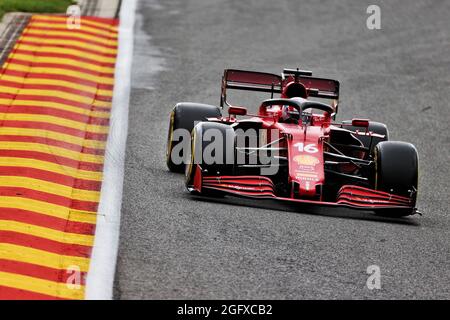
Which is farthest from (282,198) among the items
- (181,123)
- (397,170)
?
(181,123)

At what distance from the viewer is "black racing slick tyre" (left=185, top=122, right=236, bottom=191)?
9.70m

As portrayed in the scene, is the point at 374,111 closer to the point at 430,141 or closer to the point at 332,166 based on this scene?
the point at 430,141

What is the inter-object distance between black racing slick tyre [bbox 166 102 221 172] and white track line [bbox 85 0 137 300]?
50 cm

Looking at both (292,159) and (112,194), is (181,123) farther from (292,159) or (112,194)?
(112,194)

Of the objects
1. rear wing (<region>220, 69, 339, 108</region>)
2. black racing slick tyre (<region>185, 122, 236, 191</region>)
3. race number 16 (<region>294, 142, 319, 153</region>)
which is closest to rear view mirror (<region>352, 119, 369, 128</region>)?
race number 16 (<region>294, 142, 319, 153</region>)

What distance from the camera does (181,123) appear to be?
11047 mm

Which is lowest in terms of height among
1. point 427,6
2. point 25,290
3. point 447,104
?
point 25,290

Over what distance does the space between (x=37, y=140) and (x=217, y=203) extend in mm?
2600

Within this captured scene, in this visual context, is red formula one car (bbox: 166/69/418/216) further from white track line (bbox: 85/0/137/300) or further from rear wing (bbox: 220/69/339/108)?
white track line (bbox: 85/0/137/300)

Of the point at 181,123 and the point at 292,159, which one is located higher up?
the point at 181,123

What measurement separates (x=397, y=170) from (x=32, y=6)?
438 inches

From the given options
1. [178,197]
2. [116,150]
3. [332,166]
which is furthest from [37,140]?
[332,166]

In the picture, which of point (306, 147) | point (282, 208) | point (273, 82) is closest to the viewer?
point (282, 208)

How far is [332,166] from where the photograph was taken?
35.2 feet
